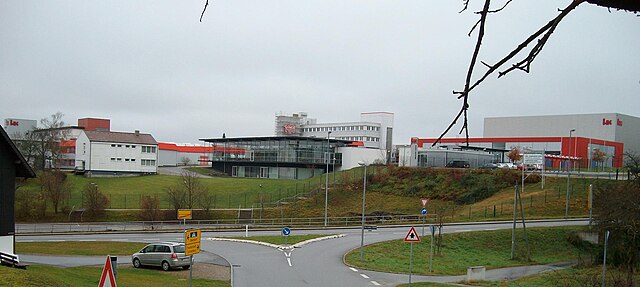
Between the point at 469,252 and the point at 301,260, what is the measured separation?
41.4 feet

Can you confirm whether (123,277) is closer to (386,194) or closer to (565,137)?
(386,194)

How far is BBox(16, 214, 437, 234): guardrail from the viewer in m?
51.2

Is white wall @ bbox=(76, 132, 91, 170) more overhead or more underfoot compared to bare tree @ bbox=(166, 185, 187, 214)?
more overhead

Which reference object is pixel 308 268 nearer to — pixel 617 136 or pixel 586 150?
pixel 586 150

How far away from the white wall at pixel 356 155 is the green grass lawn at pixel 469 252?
167 feet

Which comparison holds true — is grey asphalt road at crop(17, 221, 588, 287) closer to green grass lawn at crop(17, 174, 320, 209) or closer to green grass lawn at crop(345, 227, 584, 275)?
green grass lawn at crop(345, 227, 584, 275)

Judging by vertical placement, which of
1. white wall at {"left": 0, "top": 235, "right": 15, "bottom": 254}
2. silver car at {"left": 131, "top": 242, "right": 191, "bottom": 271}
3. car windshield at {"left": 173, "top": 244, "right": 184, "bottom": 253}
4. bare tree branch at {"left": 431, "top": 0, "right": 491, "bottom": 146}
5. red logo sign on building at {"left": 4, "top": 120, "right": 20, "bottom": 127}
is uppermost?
bare tree branch at {"left": 431, "top": 0, "right": 491, "bottom": 146}

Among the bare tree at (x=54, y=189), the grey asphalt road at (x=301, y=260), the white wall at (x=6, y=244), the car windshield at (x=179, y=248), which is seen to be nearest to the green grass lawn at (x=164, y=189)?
the bare tree at (x=54, y=189)

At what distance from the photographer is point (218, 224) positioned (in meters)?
57.7

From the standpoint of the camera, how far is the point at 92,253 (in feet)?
112

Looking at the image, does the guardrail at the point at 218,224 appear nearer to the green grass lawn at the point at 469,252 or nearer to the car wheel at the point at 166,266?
the green grass lawn at the point at 469,252

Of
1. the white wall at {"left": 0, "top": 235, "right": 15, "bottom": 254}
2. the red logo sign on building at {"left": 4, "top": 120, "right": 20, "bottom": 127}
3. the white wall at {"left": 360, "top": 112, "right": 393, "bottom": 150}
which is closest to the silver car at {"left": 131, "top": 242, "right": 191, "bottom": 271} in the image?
the white wall at {"left": 0, "top": 235, "right": 15, "bottom": 254}

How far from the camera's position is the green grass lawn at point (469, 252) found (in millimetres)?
31875

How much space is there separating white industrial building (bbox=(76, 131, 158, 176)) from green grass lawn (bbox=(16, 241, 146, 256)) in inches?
2147
